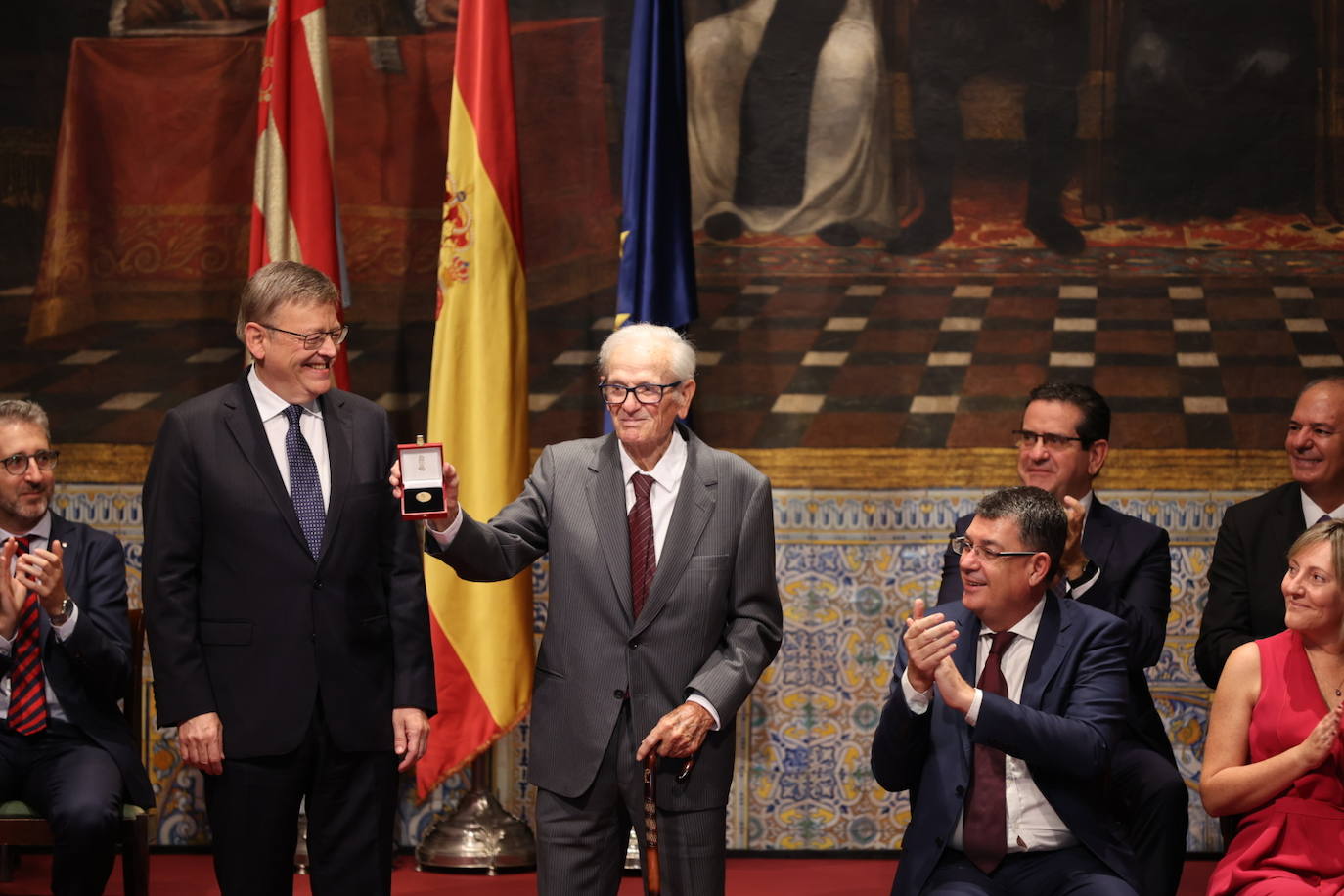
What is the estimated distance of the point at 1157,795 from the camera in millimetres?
3777

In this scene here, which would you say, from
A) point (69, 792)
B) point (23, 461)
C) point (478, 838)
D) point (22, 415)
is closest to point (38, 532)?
point (23, 461)

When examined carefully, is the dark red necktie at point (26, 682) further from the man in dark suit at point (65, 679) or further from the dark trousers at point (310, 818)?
the dark trousers at point (310, 818)

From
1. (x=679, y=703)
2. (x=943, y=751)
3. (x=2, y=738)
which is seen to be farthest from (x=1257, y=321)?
(x=2, y=738)

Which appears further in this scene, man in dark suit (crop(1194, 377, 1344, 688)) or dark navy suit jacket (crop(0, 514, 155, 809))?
man in dark suit (crop(1194, 377, 1344, 688))

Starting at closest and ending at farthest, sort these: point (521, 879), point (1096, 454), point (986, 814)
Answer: point (986, 814), point (1096, 454), point (521, 879)

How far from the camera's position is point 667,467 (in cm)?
329

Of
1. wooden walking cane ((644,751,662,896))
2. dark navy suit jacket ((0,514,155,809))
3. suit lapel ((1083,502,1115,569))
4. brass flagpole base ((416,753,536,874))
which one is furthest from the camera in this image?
brass flagpole base ((416,753,536,874))

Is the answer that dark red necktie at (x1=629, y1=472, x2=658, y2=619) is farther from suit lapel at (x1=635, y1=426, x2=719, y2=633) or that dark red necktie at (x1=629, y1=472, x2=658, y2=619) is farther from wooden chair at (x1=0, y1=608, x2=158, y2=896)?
wooden chair at (x1=0, y1=608, x2=158, y2=896)

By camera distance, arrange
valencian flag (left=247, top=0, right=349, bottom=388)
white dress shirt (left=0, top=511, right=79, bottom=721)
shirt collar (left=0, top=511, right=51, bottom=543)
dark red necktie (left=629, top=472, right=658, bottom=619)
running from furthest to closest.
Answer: valencian flag (left=247, top=0, right=349, bottom=388), shirt collar (left=0, top=511, right=51, bottom=543), white dress shirt (left=0, top=511, right=79, bottom=721), dark red necktie (left=629, top=472, right=658, bottom=619)

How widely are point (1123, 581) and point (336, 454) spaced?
211 centimetres

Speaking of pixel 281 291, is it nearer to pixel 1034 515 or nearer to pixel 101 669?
pixel 101 669

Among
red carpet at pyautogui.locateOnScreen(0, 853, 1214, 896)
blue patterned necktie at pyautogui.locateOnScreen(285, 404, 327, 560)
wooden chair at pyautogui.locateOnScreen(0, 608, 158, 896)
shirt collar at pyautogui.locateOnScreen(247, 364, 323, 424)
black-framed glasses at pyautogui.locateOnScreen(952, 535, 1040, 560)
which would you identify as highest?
shirt collar at pyautogui.locateOnScreen(247, 364, 323, 424)

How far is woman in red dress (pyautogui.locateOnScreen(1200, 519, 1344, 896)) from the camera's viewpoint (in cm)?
315

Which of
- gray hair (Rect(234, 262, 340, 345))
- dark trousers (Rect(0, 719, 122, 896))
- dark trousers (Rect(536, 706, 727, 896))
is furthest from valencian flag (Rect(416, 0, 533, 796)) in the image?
dark trousers (Rect(536, 706, 727, 896))
